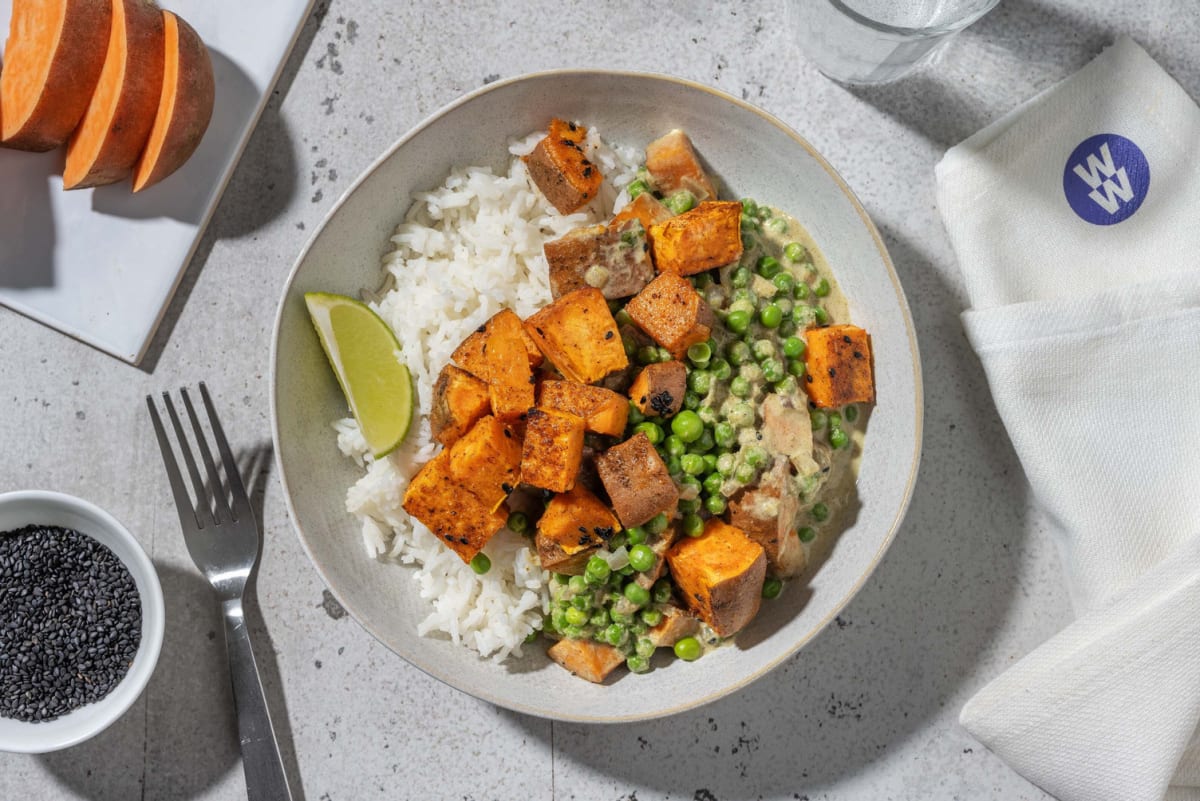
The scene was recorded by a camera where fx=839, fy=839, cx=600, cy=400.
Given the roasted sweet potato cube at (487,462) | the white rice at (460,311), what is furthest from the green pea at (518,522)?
the roasted sweet potato cube at (487,462)

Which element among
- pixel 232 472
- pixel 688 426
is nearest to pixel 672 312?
pixel 688 426

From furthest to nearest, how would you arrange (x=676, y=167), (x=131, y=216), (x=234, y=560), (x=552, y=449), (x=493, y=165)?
(x=131, y=216) → (x=234, y=560) → (x=493, y=165) → (x=676, y=167) → (x=552, y=449)

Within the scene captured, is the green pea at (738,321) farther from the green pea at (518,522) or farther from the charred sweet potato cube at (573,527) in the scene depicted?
the green pea at (518,522)

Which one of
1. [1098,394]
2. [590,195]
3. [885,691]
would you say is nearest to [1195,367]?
[1098,394]

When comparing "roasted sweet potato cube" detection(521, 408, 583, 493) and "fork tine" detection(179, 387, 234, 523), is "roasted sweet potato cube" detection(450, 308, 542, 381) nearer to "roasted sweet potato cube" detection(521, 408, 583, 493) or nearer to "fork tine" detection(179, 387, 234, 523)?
"roasted sweet potato cube" detection(521, 408, 583, 493)

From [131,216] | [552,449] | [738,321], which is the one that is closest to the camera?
[552,449]

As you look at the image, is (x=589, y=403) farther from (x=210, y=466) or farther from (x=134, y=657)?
(x=134, y=657)
